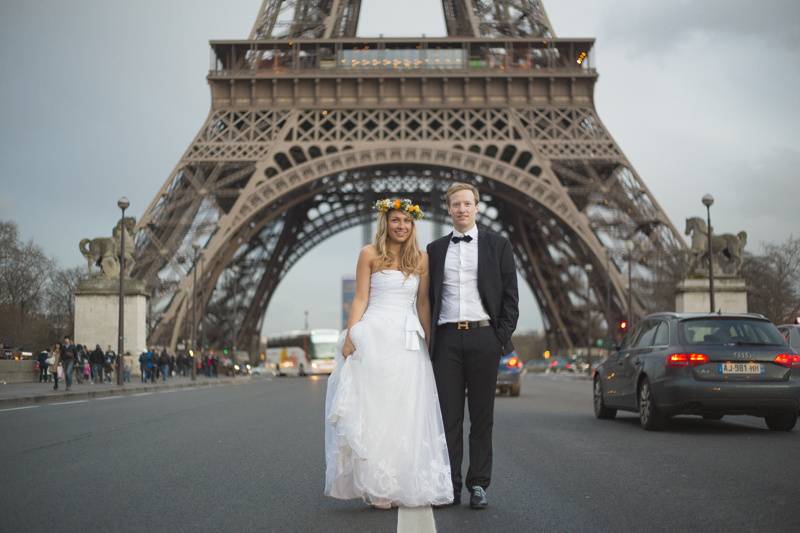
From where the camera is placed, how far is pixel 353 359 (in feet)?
19.8

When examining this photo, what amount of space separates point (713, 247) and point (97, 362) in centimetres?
2133

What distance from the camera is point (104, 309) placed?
3359 cm

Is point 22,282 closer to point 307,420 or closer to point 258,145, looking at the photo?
point 258,145

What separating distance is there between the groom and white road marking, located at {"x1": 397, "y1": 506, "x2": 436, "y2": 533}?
35cm

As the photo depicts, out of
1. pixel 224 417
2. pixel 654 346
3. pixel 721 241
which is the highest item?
pixel 721 241

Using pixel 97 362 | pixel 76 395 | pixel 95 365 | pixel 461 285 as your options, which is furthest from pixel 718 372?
pixel 95 365

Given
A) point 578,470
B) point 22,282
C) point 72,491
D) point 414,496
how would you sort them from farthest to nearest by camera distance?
point 22,282, point 578,470, point 72,491, point 414,496

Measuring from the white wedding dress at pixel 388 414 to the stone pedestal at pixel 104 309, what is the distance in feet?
94.1

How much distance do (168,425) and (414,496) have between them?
24.3 ft

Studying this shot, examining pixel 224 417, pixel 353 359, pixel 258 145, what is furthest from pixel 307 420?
pixel 258 145

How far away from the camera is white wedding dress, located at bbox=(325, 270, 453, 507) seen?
578cm

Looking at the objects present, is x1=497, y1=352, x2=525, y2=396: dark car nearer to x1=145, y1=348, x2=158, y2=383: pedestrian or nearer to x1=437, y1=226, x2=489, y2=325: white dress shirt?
x1=145, y1=348, x2=158, y2=383: pedestrian

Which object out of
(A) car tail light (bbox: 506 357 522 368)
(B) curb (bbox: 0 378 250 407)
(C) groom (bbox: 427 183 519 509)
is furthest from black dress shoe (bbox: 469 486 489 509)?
(A) car tail light (bbox: 506 357 522 368)

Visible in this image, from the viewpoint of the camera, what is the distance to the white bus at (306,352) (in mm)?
56906
